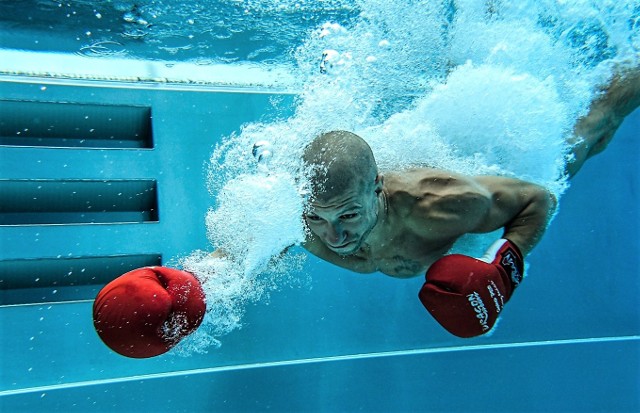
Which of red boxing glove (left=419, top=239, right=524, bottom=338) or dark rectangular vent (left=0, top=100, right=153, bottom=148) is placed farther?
dark rectangular vent (left=0, top=100, right=153, bottom=148)

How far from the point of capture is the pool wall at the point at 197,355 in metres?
2.85

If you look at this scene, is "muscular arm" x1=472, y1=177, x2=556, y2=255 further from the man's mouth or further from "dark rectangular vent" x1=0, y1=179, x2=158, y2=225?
"dark rectangular vent" x1=0, y1=179, x2=158, y2=225

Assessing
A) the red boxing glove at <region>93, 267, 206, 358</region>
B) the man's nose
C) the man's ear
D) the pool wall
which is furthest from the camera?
the pool wall

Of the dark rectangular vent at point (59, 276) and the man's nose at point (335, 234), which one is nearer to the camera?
the man's nose at point (335, 234)

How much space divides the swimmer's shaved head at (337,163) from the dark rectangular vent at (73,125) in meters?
1.58

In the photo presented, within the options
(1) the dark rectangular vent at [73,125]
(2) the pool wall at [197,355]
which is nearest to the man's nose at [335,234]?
(2) the pool wall at [197,355]

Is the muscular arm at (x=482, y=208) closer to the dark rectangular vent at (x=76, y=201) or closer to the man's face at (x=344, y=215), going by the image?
the man's face at (x=344, y=215)

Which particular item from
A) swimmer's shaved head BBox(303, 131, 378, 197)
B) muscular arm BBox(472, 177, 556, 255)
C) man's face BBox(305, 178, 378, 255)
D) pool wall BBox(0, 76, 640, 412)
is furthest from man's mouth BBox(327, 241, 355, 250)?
pool wall BBox(0, 76, 640, 412)

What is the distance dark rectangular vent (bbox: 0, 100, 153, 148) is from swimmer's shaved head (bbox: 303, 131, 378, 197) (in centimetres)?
158

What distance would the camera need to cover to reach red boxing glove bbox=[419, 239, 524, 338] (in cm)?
181

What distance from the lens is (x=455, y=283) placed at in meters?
1.82

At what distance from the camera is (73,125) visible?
10.1ft

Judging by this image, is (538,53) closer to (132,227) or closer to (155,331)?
(132,227)

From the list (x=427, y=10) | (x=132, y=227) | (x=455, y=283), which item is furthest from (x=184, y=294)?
(x=427, y=10)
